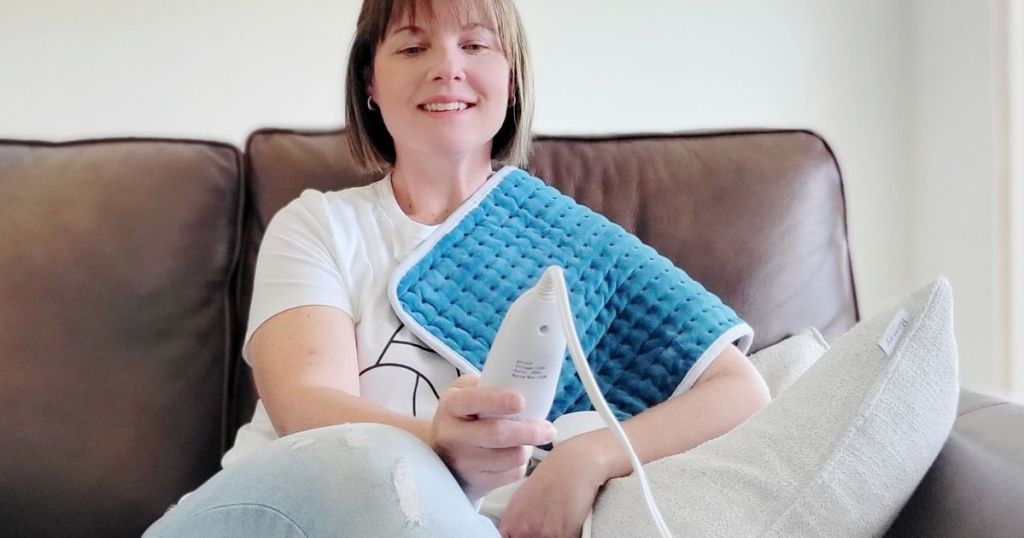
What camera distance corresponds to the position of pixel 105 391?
122 centimetres

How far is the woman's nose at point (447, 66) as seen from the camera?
1.13 m

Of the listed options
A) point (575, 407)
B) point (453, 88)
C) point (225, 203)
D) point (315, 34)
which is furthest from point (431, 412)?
point (315, 34)

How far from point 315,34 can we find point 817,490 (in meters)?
1.33

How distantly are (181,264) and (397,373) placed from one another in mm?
412

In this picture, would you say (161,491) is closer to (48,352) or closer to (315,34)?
(48,352)

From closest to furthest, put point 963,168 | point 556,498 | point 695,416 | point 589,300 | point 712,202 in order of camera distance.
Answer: point 556,498
point 695,416
point 589,300
point 712,202
point 963,168

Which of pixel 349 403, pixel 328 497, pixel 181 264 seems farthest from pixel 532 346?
pixel 181 264

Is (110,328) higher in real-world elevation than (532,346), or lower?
lower

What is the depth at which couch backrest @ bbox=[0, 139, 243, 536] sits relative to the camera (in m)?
1.19

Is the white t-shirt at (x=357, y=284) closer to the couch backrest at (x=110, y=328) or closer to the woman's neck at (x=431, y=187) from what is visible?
the woman's neck at (x=431, y=187)

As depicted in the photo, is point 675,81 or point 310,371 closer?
point 310,371

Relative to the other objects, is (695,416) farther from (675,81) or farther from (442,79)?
(675,81)

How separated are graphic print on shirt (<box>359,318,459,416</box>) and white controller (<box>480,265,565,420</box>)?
32 centimetres

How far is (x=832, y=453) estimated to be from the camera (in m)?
0.79
